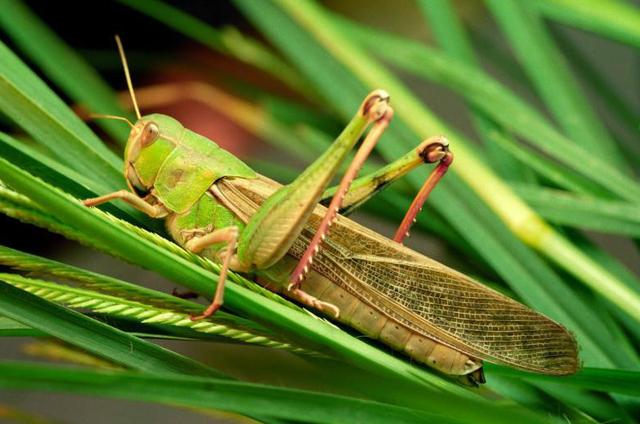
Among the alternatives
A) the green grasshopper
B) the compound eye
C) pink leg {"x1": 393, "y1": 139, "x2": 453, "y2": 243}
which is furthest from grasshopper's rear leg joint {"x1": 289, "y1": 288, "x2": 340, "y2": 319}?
the compound eye

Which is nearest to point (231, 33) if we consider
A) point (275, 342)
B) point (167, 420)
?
point (275, 342)

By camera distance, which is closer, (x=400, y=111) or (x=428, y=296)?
(x=428, y=296)

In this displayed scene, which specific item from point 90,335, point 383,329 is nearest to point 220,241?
point 383,329

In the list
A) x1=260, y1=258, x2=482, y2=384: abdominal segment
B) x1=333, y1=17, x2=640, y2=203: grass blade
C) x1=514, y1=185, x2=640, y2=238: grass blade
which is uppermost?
x1=333, y1=17, x2=640, y2=203: grass blade

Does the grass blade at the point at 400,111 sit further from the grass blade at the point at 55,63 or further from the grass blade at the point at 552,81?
the grass blade at the point at 55,63

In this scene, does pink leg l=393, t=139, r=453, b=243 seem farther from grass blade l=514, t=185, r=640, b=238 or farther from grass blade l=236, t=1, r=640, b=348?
grass blade l=514, t=185, r=640, b=238

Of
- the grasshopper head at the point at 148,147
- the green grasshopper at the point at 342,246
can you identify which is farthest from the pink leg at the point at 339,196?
the grasshopper head at the point at 148,147

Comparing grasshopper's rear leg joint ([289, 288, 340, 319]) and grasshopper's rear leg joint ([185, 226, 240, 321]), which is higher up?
grasshopper's rear leg joint ([185, 226, 240, 321])

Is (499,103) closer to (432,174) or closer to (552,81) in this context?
(552,81)
